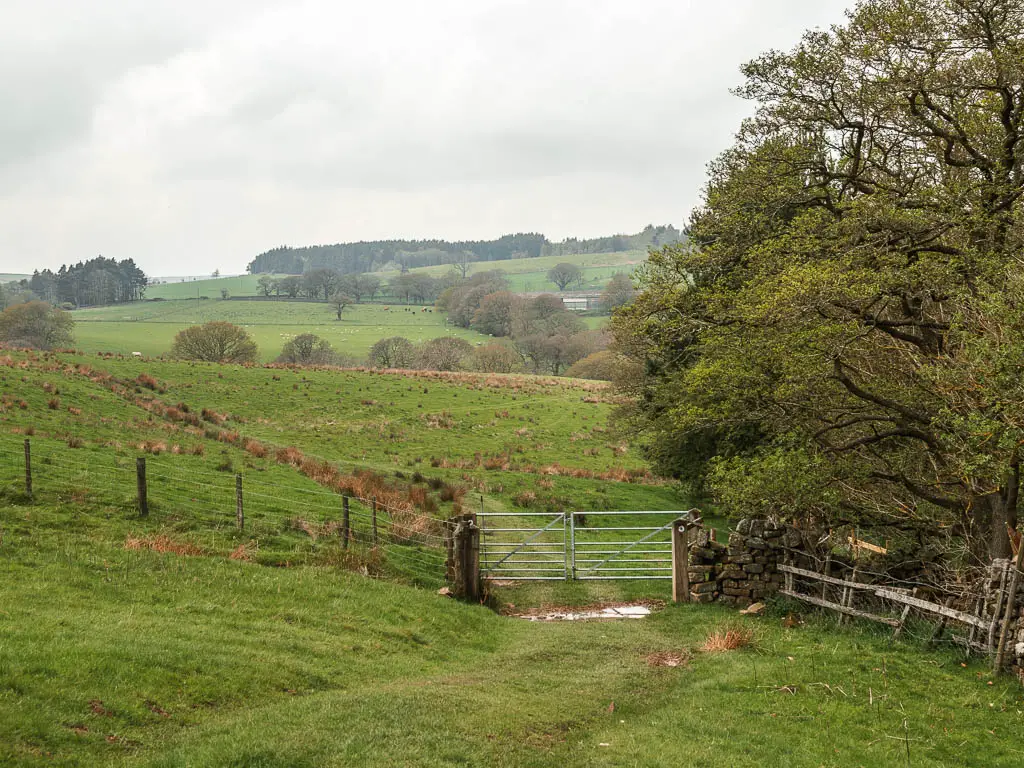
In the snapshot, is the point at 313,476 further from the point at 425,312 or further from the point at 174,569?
the point at 425,312

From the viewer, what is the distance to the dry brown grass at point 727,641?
529 inches

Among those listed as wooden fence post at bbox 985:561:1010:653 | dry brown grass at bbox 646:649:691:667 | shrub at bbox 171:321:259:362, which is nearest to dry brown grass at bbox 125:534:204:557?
dry brown grass at bbox 646:649:691:667

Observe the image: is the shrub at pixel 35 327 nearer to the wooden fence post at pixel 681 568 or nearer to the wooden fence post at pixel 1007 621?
the wooden fence post at pixel 681 568

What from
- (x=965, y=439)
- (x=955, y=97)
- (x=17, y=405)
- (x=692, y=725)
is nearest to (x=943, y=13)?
(x=955, y=97)

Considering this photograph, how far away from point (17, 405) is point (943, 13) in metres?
31.4

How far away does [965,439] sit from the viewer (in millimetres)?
12867

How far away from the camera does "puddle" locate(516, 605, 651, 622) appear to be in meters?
17.2

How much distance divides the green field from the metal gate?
78844mm

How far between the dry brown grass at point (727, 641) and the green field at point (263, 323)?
3655 inches

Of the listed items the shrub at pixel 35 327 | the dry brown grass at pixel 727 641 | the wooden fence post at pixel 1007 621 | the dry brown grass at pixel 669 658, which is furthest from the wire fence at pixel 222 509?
the shrub at pixel 35 327

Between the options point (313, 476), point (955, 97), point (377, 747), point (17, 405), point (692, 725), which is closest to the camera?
point (377, 747)

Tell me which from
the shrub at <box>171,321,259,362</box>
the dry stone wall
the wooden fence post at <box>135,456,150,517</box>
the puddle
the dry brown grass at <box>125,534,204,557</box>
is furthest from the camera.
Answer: the shrub at <box>171,321,259,362</box>

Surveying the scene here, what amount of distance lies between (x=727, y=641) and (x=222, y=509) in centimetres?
1273

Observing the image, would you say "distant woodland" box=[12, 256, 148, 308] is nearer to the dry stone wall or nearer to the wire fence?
the wire fence
